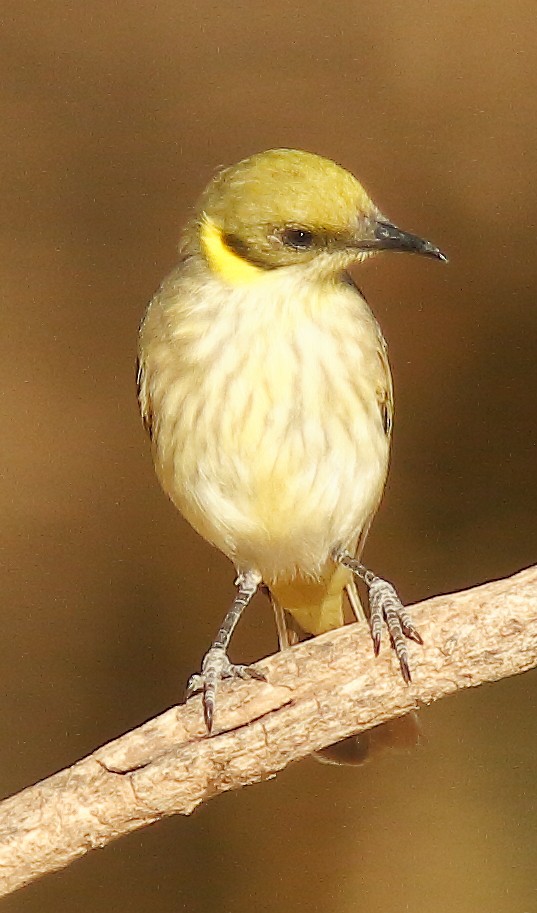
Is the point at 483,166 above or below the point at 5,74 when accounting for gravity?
below

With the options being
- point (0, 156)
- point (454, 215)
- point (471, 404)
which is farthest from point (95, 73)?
point (471, 404)

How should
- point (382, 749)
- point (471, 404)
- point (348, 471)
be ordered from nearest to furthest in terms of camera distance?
1. point (348, 471)
2. point (382, 749)
3. point (471, 404)

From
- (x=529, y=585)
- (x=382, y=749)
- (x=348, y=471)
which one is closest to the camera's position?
(x=529, y=585)

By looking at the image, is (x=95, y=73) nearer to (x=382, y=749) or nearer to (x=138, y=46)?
(x=138, y=46)

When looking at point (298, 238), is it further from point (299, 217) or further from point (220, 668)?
point (220, 668)

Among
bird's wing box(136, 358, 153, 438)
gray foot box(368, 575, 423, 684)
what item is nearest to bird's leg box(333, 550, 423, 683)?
gray foot box(368, 575, 423, 684)

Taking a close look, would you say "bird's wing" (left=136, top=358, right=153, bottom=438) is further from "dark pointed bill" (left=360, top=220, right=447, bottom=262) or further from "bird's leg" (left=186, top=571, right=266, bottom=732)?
"dark pointed bill" (left=360, top=220, right=447, bottom=262)

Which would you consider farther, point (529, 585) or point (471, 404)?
point (471, 404)
